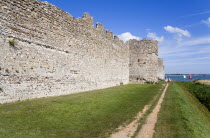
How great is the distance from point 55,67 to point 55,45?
134cm

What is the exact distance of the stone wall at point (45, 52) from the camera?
850cm

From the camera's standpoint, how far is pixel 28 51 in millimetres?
9508

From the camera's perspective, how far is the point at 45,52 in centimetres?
1067

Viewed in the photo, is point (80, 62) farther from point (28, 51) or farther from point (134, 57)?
point (134, 57)

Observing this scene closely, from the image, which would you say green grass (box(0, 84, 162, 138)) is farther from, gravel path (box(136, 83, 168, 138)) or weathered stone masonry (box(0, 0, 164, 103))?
weathered stone masonry (box(0, 0, 164, 103))

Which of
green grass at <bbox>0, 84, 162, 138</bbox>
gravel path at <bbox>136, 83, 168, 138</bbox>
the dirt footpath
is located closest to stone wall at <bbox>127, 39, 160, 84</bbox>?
green grass at <bbox>0, 84, 162, 138</bbox>

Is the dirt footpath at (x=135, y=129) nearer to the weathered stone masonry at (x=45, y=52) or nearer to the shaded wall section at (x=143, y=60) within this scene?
the weathered stone masonry at (x=45, y=52)

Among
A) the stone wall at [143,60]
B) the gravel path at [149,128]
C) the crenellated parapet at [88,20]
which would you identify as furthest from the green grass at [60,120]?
the stone wall at [143,60]

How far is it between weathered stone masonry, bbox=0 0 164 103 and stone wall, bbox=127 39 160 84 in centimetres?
1093

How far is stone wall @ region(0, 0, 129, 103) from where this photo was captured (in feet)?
27.9

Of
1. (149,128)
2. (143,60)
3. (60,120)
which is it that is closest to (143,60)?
(143,60)

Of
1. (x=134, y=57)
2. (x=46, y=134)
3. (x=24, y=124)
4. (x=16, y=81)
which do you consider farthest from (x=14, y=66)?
(x=134, y=57)

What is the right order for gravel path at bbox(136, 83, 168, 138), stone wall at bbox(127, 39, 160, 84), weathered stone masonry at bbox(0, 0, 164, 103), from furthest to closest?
stone wall at bbox(127, 39, 160, 84) → weathered stone masonry at bbox(0, 0, 164, 103) → gravel path at bbox(136, 83, 168, 138)

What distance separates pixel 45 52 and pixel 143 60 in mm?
18922
